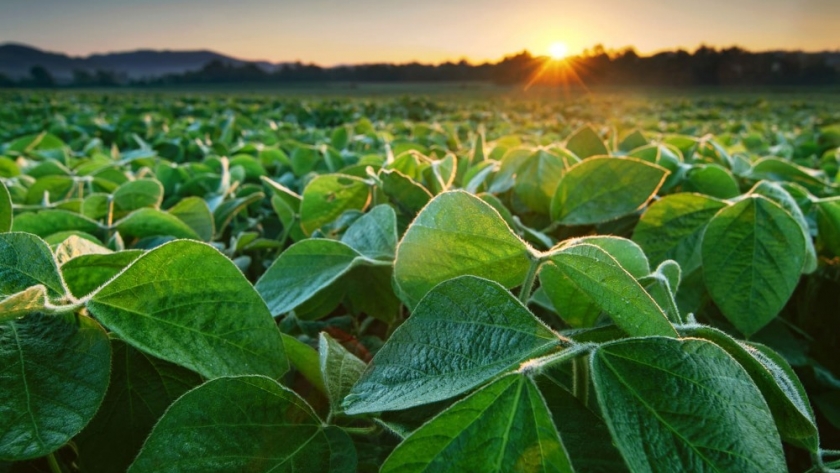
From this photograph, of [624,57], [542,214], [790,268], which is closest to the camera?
[790,268]

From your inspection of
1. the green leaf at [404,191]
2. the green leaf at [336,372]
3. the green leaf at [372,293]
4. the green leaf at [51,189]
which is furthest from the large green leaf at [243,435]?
the green leaf at [51,189]

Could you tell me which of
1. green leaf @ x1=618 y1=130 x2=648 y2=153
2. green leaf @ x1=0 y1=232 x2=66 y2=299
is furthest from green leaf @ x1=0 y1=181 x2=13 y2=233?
green leaf @ x1=618 y1=130 x2=648 y2=153

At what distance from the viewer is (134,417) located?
465mm

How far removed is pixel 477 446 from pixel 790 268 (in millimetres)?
507

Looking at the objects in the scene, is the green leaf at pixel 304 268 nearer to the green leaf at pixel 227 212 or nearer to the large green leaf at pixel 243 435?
the large green leaf at pixel 243 435

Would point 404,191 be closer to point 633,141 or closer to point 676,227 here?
point 676,227

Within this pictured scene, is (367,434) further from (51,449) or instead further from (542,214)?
(542,214)

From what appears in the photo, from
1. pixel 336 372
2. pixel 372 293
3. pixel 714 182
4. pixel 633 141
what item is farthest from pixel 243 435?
pixel 633 141

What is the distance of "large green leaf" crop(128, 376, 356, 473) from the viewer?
39 centimetres

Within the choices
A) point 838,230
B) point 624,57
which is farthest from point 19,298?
point 624,57

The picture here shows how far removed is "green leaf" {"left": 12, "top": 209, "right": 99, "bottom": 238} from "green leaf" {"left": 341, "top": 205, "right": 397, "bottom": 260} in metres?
0.40

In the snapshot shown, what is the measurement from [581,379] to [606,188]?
0.42 metres

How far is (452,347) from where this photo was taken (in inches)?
15.3

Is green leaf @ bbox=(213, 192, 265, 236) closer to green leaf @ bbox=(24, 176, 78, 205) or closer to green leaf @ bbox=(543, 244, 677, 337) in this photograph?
green leaf @ bbox=(24, 176, 78, 205)
